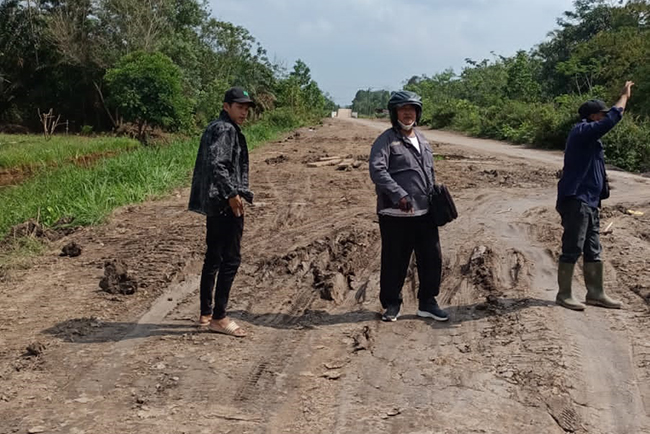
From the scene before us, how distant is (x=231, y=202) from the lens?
4.72m

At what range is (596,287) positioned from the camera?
5.59 m

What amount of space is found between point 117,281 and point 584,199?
13.9 ft

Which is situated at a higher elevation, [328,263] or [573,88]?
[573,88]

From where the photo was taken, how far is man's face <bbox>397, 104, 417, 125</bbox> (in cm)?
505

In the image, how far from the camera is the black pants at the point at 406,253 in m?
5.23

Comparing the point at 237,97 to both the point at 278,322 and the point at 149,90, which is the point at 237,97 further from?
the point at 149,90

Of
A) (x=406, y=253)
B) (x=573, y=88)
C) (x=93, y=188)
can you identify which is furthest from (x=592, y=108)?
(x=573, y=88)

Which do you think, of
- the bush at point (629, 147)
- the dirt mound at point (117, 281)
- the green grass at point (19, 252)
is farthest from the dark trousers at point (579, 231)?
the bush at point (629, 147)

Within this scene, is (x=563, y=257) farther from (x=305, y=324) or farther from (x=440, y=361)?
(x=305, y=324)

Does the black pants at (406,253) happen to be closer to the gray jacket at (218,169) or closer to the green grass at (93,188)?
the gray jacket at (218,169)

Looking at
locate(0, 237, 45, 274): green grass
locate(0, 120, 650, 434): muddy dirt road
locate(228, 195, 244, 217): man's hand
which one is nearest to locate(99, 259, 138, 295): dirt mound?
locate(0, 120, 650, 434): muddy dirt road

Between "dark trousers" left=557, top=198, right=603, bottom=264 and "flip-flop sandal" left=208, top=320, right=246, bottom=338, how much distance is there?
8.85 feet

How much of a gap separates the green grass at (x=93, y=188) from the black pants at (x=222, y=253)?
5.02 meters

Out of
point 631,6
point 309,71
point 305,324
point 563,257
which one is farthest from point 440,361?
point 309,71
